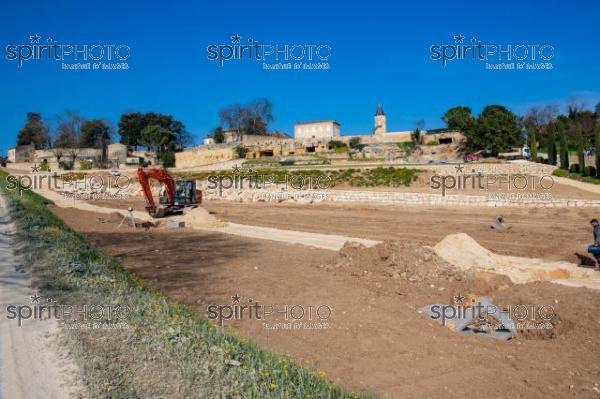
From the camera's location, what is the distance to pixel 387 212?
2589 cm

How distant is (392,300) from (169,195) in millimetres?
17384

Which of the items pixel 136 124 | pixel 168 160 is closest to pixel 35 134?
pixel 136 124

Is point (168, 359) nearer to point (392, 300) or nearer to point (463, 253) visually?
point (392, 300)

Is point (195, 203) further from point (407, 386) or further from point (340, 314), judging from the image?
point (407, 386)

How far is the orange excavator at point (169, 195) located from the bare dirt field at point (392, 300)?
5.24 meters

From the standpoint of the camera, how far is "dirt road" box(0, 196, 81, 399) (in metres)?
4.23

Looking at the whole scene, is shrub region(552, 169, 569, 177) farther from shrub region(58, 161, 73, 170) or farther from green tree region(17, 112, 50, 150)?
green tree region(17, 112, 50, 150)

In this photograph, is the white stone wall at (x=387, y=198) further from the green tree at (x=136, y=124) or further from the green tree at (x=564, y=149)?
the green tree at (x=136, y=124)

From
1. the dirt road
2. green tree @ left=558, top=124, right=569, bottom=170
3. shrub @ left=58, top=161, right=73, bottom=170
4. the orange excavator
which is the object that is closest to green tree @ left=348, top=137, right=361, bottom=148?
green tree @ left=558, top=124, right=569, bottom=170

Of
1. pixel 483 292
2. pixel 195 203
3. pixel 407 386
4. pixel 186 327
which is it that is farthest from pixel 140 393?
pixel 195 203

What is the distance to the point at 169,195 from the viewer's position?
23.7 metres

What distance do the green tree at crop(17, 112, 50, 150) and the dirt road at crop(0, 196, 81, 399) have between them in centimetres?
9696

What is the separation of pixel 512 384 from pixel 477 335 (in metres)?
1.70

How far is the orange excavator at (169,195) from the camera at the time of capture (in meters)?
22.6
